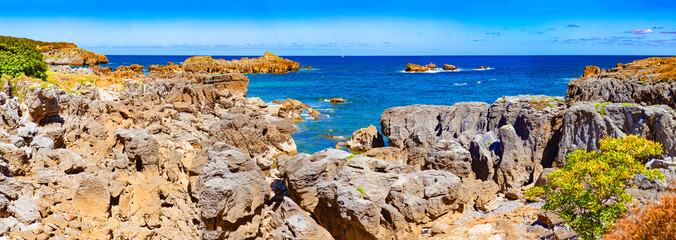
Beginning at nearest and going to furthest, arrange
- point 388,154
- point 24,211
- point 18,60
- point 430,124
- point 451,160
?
1. point 24,211
2. point 451,160
3. point 388,154
4. point 18,60
5. point 430,124

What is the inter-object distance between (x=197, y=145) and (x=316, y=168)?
11.7 meters

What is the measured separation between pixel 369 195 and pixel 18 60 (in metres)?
26.7

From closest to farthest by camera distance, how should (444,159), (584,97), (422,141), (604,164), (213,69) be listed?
1. (604,164)
2. (444,159)
3. (422,141)
4. (584,97)
5. (213,69)

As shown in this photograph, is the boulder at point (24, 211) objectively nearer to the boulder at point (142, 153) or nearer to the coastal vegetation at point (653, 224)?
the boulder at point (142, 153)

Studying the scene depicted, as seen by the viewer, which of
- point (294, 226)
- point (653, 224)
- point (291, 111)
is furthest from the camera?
point (291, 111)

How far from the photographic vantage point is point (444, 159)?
22094 mm

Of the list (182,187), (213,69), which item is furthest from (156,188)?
(213,69)

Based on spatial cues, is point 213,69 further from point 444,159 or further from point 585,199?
point 585,199

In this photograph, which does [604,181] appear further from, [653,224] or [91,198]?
[91,198]

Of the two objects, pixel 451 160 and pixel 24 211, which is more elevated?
pixel 24 211

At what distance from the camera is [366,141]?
3794 cm

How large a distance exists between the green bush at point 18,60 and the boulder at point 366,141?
25048mm

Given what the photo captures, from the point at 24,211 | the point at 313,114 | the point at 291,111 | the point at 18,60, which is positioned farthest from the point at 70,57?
the point at 24,211

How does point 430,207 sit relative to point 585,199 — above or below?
below
